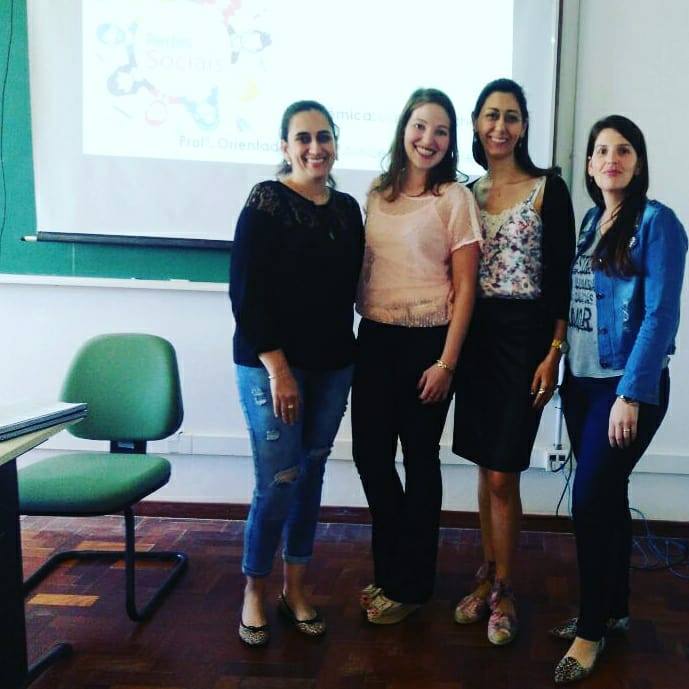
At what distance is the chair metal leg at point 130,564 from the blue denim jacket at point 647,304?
1421 mm

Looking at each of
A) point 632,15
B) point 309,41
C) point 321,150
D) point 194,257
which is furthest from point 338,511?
point 632,15

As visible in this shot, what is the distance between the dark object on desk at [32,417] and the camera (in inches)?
54.9

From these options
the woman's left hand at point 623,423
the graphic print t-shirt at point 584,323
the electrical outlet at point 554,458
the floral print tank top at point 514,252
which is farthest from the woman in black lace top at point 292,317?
the electrical outlet at point 554,458

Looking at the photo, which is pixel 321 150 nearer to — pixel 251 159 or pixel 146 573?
pixel 251 159

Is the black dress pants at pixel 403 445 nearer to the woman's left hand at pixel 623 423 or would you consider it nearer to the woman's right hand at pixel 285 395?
the woman's right hand at pixel 285 395

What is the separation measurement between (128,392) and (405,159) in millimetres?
1190

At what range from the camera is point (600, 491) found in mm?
1619

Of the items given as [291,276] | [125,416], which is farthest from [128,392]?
[291,276]

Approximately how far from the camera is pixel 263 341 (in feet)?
5.38

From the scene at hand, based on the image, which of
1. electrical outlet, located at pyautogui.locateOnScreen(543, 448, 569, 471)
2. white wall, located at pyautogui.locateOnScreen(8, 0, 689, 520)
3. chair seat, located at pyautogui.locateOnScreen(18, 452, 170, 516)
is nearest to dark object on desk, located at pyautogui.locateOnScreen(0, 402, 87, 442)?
chair seat, located at pyautogui.locateOnScreen(18, 452, 170, 516)

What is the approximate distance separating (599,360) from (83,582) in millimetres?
1754

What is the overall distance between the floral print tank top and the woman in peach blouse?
2.7 inches

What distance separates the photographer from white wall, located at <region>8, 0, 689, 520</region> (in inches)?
99.1

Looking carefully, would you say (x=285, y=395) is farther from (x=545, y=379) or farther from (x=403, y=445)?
(x=545, y=379)
